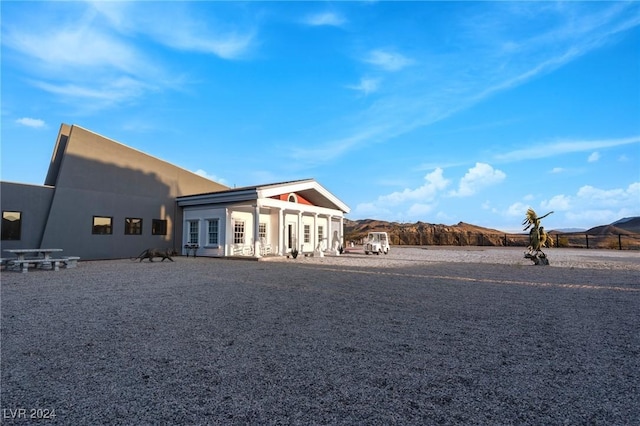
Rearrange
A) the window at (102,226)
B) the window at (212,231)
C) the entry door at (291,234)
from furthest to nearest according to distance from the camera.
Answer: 1. the entry door at (291,234)
2. the window at (212,231)
3. the window at (102,226)

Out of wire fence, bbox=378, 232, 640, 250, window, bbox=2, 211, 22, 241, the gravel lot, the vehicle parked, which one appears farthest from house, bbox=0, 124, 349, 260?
wire fence, bbox=378, 232, 640, 250

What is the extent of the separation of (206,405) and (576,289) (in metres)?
8.97

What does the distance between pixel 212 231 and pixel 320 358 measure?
56.8ft

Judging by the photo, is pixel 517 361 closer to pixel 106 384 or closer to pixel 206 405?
pixel 206 405

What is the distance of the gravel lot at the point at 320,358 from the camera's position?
260 cm

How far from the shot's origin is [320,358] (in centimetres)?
366

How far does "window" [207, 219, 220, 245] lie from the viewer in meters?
19.7

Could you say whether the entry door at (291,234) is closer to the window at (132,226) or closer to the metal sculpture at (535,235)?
the window at (132,226)

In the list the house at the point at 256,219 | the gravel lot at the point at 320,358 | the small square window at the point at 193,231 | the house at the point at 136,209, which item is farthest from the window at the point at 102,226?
the gravel lot at the point at 320,358

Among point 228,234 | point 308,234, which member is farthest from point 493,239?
point 228,234

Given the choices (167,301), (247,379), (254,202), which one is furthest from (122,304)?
(254,202)

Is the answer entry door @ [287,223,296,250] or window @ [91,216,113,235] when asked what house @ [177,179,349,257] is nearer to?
entry door @ [287,223,296,250]

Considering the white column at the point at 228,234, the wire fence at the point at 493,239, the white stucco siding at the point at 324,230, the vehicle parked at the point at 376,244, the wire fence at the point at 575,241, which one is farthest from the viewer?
the wire fence at the point at 493,239

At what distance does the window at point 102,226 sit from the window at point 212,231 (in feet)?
15.5
